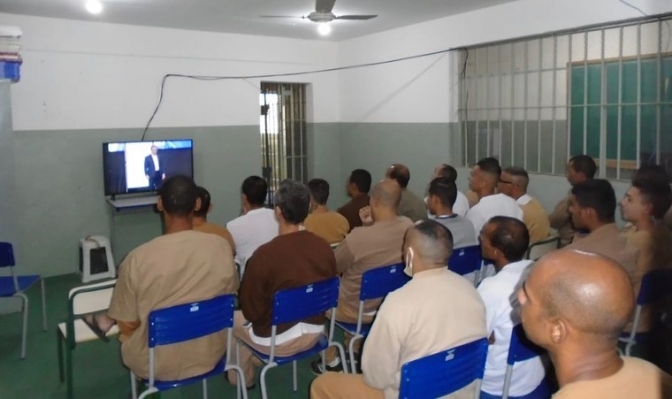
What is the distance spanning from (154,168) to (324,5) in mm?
3225

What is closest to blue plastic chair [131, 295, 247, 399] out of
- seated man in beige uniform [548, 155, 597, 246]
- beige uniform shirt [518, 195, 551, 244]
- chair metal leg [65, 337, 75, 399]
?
chair metal leg [65, 337, 75, 399]

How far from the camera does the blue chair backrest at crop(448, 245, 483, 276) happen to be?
3.64 m

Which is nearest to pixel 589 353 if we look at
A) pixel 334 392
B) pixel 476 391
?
pixel 476 391

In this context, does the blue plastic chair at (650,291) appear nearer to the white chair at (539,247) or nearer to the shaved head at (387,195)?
the white chair at (539,247)

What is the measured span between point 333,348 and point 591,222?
5.87ft

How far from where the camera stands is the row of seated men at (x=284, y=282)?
221 centimetres

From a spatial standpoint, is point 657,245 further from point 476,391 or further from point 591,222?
point 476,391

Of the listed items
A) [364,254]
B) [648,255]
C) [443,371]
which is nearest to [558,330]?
[443,371]

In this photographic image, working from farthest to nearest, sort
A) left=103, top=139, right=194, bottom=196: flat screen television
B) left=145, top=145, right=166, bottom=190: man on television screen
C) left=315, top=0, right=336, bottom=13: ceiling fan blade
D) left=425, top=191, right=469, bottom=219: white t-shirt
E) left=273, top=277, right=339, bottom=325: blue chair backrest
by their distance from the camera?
left=145, top=145, right=166, bottom=190: man on television screen → left=103, top=139, right=194, bottom=196: flat screen television → left=425, top=191, right=469, bottom=219: white t-shirt → left=315, top=0, right=336, bottom=13: ceiling fan blade → left=273, top=277, right=339, bottom=325: blue chair backrest

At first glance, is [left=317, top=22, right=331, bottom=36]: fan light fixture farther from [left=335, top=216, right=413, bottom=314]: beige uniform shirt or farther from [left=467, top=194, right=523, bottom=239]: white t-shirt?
[left=335, top=216, right=413, bottom=314]: beige uniform shirt

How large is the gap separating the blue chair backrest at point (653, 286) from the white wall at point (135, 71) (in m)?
5.47

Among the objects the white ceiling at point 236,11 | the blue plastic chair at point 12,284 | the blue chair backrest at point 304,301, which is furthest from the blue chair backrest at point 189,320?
the white ceiling at point 236,11

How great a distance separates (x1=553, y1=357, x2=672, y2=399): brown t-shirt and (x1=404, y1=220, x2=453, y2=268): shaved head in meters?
1.07

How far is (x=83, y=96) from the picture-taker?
6332 millimetres
